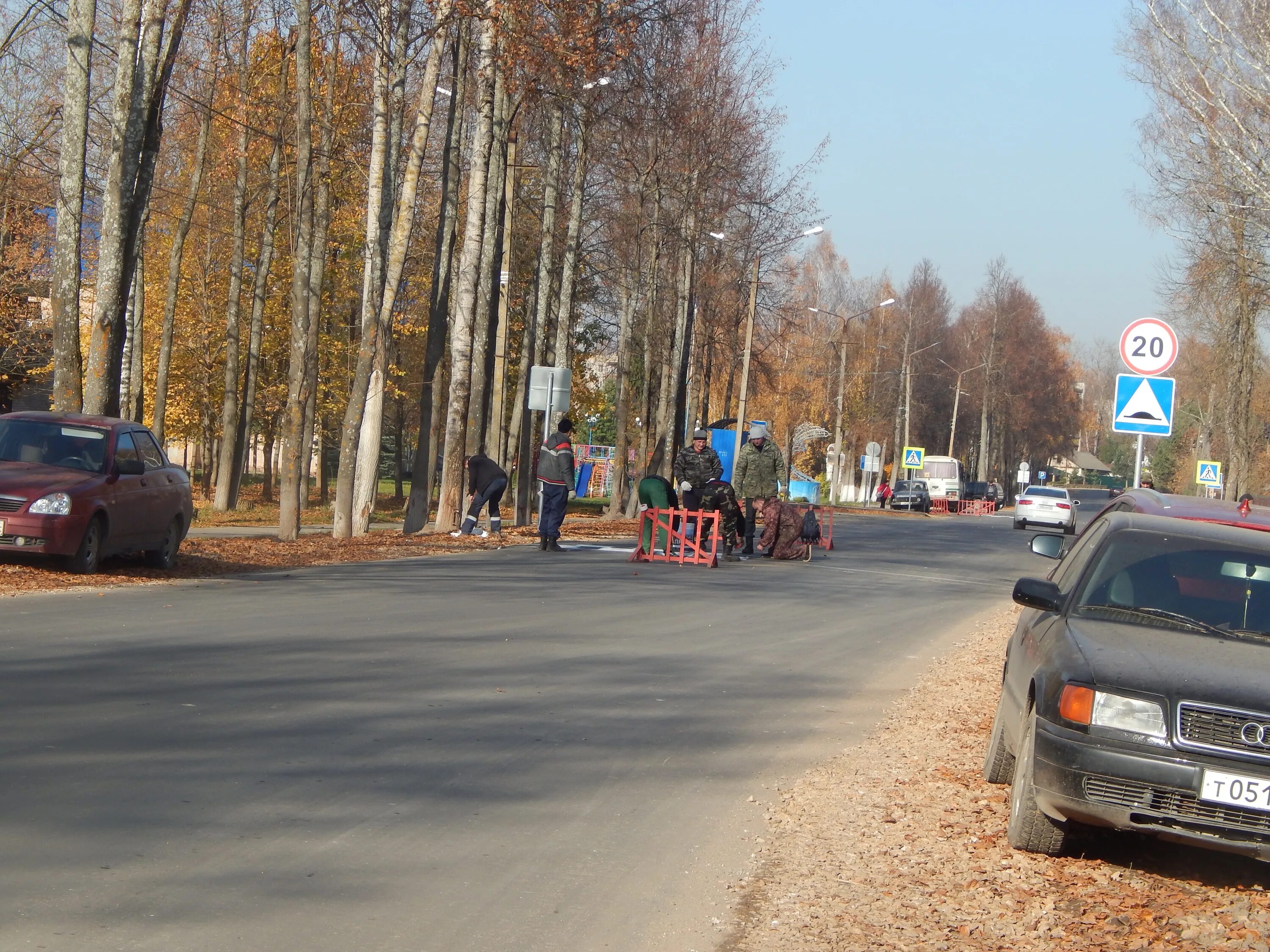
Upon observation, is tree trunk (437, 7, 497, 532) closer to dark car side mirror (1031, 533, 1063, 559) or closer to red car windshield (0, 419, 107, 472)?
red car windshield (0, 419, 107, 472)

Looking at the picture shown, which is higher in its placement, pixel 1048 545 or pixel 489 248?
pixel 489 248

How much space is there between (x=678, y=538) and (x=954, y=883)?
55.3 ft

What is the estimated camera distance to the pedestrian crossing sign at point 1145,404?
43.6 feet

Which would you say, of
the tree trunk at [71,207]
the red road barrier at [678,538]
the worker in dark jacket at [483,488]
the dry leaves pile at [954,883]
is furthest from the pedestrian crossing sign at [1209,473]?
the dry leaves pile at [954,883]

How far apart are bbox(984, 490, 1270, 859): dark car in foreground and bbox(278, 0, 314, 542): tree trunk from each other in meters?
17.3

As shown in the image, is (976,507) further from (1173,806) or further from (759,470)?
(1173,806)

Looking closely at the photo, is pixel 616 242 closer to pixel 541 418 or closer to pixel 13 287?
pixel 541 418

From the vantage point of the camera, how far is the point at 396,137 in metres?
29.5

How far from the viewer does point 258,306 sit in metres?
35.8

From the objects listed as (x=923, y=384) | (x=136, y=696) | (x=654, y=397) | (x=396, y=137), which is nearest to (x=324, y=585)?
(x=136, y=696)

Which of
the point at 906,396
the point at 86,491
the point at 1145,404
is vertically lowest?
the point at 86,491

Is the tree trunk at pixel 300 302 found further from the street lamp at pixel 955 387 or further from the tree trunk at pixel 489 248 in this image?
the street lamp at pixel 955 387

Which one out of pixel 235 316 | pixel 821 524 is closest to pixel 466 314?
pixel 821 524

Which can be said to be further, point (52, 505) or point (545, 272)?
point (545, 272)
